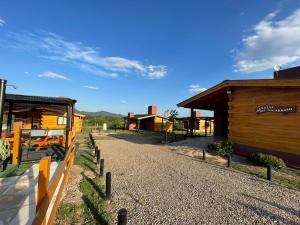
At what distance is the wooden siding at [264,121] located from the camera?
9742mm

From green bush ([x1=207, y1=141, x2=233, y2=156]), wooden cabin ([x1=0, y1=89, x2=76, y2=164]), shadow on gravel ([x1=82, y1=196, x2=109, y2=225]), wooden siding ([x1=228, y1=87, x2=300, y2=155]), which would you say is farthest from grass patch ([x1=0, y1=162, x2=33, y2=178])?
wooden siding ([x1=228, y1=87, x2=300, y2=155])

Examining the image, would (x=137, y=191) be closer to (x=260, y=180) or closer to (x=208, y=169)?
(x=208, y=169)

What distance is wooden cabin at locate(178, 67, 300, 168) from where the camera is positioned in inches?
380

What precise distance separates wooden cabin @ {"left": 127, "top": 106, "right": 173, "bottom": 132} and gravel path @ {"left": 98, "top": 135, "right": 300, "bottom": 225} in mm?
27277

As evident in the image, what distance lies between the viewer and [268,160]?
30.4 ft

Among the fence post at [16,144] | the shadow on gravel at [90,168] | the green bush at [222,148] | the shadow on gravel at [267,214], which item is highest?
the fence post at [16,144]

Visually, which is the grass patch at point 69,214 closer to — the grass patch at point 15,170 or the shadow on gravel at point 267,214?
the grass patch at point 15,170

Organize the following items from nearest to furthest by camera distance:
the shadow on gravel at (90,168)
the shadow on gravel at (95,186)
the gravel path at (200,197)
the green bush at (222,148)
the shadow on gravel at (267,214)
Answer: the shadow on gravel at (267,214), the gravel path at (200,197), the shadow on gravel at (95,186), the shadow on gravel at (90,168), the green bush at (222,148)

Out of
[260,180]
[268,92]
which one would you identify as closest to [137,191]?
[260,180]

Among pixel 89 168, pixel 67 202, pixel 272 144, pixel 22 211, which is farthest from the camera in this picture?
pixel 272 144

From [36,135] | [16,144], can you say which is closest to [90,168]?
[36,135]

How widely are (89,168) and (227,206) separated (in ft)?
19.3

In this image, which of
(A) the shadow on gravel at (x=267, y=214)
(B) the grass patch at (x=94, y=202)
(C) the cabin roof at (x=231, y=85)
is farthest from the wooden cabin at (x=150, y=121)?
(A) the shadow on gravel at (x=267, y=214)

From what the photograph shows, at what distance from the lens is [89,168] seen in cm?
857
